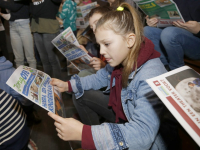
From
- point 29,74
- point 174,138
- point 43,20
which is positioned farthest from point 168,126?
point 43,20

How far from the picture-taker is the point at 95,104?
3.28 ft

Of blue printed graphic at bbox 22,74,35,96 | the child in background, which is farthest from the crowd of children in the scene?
the child in background

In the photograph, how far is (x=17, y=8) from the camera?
1.68 metres

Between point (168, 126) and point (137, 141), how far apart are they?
0.25 m

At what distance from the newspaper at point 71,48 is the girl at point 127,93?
0.38 metres

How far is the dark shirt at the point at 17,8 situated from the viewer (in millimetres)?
1639

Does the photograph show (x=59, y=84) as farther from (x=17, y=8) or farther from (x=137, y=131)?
(x=17, y=8)

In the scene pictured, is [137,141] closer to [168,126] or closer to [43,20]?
[168,126]

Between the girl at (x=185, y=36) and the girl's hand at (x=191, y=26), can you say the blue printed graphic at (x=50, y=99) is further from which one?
the girl's hand at (x=191, y=26)

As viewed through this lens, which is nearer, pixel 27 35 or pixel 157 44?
pixel 157 44

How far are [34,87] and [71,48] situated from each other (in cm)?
60

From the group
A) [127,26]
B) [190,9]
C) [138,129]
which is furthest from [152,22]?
[138,129]

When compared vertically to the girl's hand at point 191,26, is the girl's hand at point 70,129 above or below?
below

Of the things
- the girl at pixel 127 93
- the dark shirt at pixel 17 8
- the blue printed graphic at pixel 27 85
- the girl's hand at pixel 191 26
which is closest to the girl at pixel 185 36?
the girl's hand at pixel 191 26
